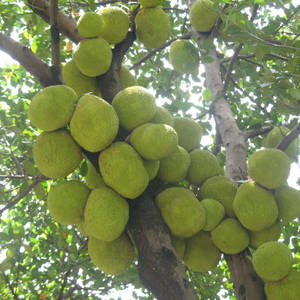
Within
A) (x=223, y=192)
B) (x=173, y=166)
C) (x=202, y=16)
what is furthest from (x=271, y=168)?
(x=202, y=16)

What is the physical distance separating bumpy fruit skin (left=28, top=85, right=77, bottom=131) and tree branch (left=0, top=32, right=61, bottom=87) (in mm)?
115

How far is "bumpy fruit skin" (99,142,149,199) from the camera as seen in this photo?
5.07 ft

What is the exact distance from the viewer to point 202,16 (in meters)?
2.95

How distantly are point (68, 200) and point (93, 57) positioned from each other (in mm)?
834

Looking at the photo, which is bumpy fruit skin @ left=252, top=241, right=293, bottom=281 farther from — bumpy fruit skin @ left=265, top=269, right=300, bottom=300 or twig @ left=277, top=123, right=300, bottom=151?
twig @ left=277, top=123, right=300, bottom=151

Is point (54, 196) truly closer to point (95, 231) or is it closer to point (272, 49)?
point (95, 231)

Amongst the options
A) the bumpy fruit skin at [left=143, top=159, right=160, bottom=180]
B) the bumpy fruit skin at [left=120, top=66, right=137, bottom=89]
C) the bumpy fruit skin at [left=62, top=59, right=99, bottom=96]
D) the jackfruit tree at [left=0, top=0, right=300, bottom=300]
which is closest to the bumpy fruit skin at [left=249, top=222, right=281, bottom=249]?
the jackfruit tree at [left=0, top=0, right=300, bottom=300]

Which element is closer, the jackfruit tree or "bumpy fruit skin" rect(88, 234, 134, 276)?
the jackfruit tree

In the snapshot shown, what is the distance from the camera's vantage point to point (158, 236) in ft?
A: 4.60

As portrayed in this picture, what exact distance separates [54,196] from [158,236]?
66 cm

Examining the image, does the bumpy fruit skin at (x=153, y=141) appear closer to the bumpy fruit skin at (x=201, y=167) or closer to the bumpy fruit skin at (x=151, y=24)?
the bumpy fruit skin at (x=201, y=167)

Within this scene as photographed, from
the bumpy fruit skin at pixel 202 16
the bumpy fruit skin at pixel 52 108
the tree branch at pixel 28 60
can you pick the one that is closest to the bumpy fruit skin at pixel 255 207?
the bumpy fruit skin at pixel 52 108

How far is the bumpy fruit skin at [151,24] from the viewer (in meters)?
2.27

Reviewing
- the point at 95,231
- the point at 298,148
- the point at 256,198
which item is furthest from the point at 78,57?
the point at 298,148
